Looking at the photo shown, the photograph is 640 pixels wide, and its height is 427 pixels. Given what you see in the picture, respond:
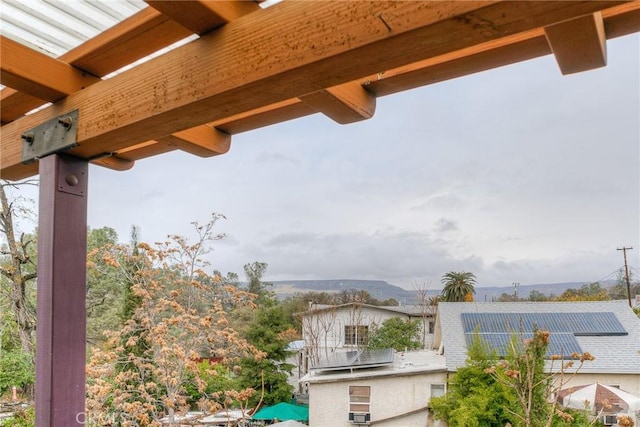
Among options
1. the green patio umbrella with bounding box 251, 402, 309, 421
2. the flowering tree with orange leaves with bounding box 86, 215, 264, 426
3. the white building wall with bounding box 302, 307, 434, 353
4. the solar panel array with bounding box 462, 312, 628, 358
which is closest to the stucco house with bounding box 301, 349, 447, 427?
the green patio umbrella with bounding box 251, 402, 309, 421

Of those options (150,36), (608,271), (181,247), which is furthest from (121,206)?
(608,271)

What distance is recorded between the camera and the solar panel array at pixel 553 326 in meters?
8.27

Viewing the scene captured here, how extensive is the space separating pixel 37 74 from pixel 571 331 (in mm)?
9732

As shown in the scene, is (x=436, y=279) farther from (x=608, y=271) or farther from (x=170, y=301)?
(x=170, y=301)

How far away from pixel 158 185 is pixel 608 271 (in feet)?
50.2

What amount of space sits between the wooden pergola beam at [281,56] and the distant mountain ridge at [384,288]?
1411 cm

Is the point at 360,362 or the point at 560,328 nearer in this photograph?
the point at 360,362

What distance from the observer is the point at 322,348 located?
43.6 ft

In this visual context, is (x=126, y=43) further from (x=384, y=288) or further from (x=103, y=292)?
(x=384, y=288)

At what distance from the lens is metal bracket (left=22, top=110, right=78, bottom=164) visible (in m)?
1.03

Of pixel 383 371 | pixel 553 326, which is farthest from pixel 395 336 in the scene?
pixel 383 371

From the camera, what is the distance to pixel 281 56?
0.67 m

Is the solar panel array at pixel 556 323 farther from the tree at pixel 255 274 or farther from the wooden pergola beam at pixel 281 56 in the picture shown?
the wooden pergola beam at pixel 281 56

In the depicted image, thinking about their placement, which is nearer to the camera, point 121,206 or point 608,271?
point 121,206
